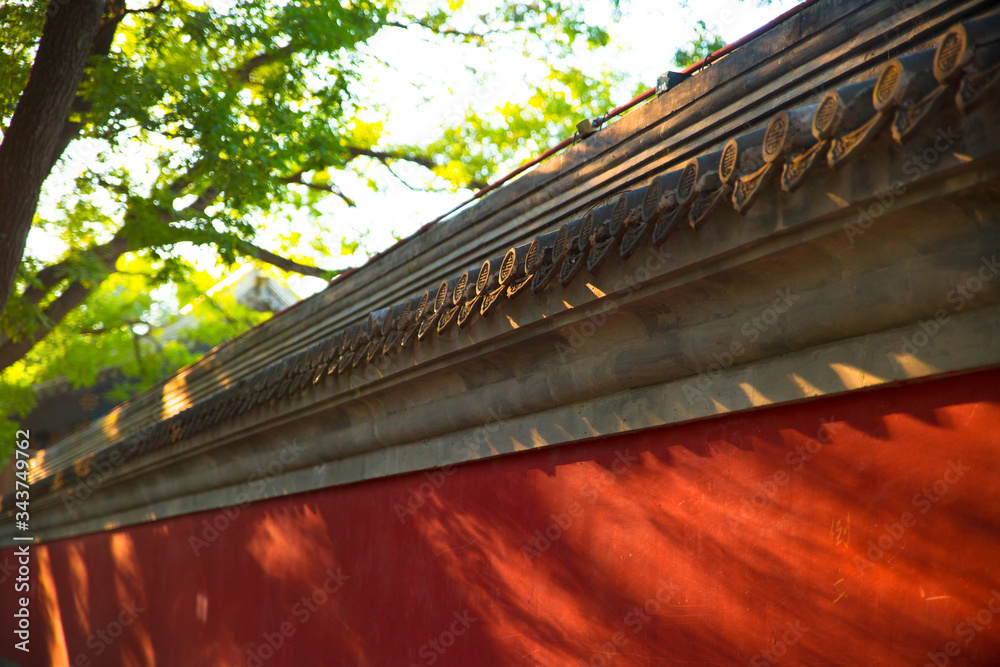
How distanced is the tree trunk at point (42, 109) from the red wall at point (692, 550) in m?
2.54

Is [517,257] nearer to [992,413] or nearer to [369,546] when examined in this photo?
[992,413]

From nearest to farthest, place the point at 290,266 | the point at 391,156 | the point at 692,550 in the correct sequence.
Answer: the point at 692,550, the point at 290,266, the point at 391,156

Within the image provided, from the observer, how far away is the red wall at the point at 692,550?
2012 mm

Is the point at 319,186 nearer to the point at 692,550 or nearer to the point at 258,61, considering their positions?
the point at 258,61

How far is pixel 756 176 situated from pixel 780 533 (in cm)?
103

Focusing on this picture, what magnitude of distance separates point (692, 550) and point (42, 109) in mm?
4558

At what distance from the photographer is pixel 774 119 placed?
2.10m

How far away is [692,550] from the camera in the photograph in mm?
2615

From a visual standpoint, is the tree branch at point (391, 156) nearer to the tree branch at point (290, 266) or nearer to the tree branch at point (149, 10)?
the tree branch at point (290, 266)

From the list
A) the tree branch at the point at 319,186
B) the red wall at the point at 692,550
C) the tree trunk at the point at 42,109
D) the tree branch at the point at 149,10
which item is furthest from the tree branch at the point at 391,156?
the red wall at the point at 692,550

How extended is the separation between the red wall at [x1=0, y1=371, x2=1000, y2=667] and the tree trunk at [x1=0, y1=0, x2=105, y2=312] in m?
2.54

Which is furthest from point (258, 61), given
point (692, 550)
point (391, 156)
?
point (692, 550)

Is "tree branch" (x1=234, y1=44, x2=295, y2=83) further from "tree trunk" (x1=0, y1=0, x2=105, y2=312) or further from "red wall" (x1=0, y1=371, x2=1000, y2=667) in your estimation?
"red wall" (x1=0, y1=371, x2=1000, y2=667)

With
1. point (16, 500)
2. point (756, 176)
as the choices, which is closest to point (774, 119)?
point (756, 176)
